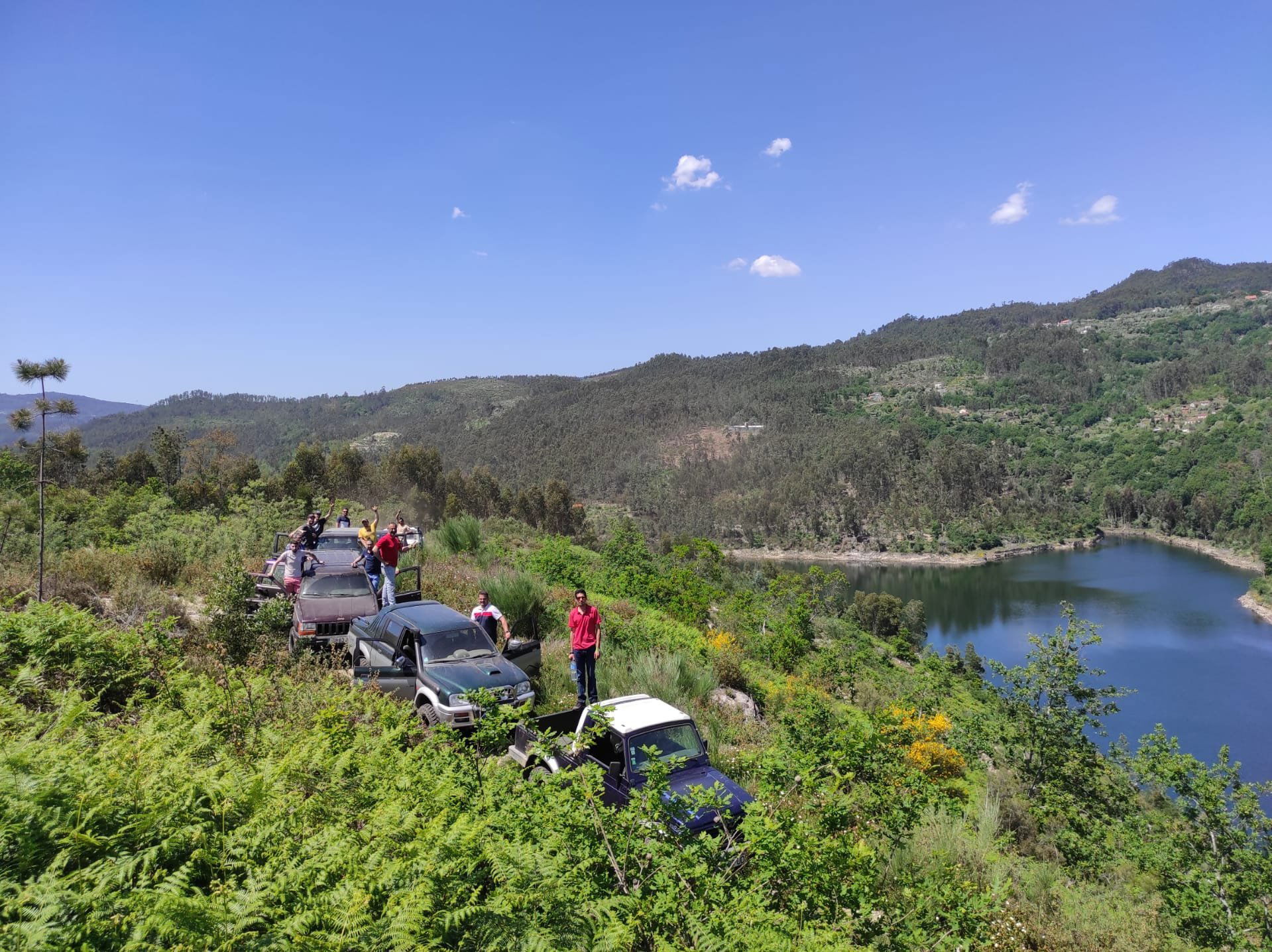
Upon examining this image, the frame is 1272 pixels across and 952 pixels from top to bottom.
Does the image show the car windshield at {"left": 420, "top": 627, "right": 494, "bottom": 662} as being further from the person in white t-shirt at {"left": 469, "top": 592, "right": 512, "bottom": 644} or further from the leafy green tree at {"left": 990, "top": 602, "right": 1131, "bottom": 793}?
the leafy green tree at {"left": 990, "top": 602, "right": 1131, "bottom": 793}

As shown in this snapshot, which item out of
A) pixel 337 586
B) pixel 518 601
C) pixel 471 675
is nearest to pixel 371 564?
pixel 337 586

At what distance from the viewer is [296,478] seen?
140ft

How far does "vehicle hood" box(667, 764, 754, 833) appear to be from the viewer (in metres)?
5.48

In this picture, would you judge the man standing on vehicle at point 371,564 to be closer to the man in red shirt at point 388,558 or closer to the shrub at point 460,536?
the man in red shirt at point 388,558

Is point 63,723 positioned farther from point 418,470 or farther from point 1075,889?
point 418,470

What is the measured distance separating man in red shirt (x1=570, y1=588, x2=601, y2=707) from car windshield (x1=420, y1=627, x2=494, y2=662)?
43.0 inches

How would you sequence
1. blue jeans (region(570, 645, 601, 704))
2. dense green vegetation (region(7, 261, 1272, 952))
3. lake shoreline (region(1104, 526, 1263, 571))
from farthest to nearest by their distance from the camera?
lake shoreline (region(1104, 526, 1263, 571)), blue jeans (region(570, 645, 601, 704)), dense green vegetation (region(7, 261, 1272, 952))

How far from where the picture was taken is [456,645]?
8.36 meters

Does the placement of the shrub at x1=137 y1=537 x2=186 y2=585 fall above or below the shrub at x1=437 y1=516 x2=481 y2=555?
above

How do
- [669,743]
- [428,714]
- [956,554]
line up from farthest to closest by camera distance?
[956,554] < [428,714] < [669,743]

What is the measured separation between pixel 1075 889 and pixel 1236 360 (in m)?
221

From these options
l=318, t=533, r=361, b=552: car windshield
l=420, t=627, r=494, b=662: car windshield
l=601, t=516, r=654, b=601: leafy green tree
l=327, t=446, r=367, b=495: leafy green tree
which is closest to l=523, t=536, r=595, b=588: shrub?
l=601, t=516, r=654, b=601: leafy green tree

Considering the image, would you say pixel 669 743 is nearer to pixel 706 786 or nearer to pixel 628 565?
pixel 706 786

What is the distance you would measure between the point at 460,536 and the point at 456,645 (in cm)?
1006
